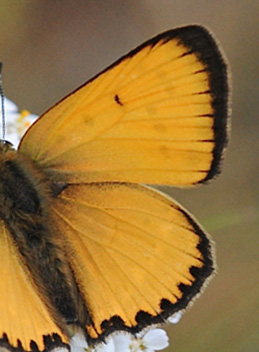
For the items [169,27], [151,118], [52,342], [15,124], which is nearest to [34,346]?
[52,342]

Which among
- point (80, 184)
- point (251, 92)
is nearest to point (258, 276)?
point (251, 92)

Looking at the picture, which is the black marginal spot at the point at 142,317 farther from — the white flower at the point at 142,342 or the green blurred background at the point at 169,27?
the green blurred background at the point at 169,27

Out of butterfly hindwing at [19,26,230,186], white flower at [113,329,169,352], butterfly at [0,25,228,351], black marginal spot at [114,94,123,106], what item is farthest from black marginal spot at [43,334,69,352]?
black marginal spot at [114,94,123,106]

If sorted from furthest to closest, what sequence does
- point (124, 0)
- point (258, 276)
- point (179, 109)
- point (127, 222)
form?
point (124, 0)
point (258, 276)
point (127, 222)
point (179, 109)

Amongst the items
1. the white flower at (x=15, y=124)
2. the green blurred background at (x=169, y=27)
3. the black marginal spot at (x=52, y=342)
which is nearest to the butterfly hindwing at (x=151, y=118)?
the black marginal spot at (x=52, y=342)

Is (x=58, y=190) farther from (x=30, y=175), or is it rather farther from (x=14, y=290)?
(x=14, y=290)

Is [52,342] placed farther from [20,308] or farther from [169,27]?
[169,27]

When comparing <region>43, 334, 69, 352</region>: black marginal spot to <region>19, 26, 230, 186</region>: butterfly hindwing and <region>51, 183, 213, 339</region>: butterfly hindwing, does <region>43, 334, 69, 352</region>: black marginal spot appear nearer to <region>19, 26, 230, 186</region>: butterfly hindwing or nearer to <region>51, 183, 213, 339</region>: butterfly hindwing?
<region>51, 183, 213, 339</region>: butterfly hindwing
